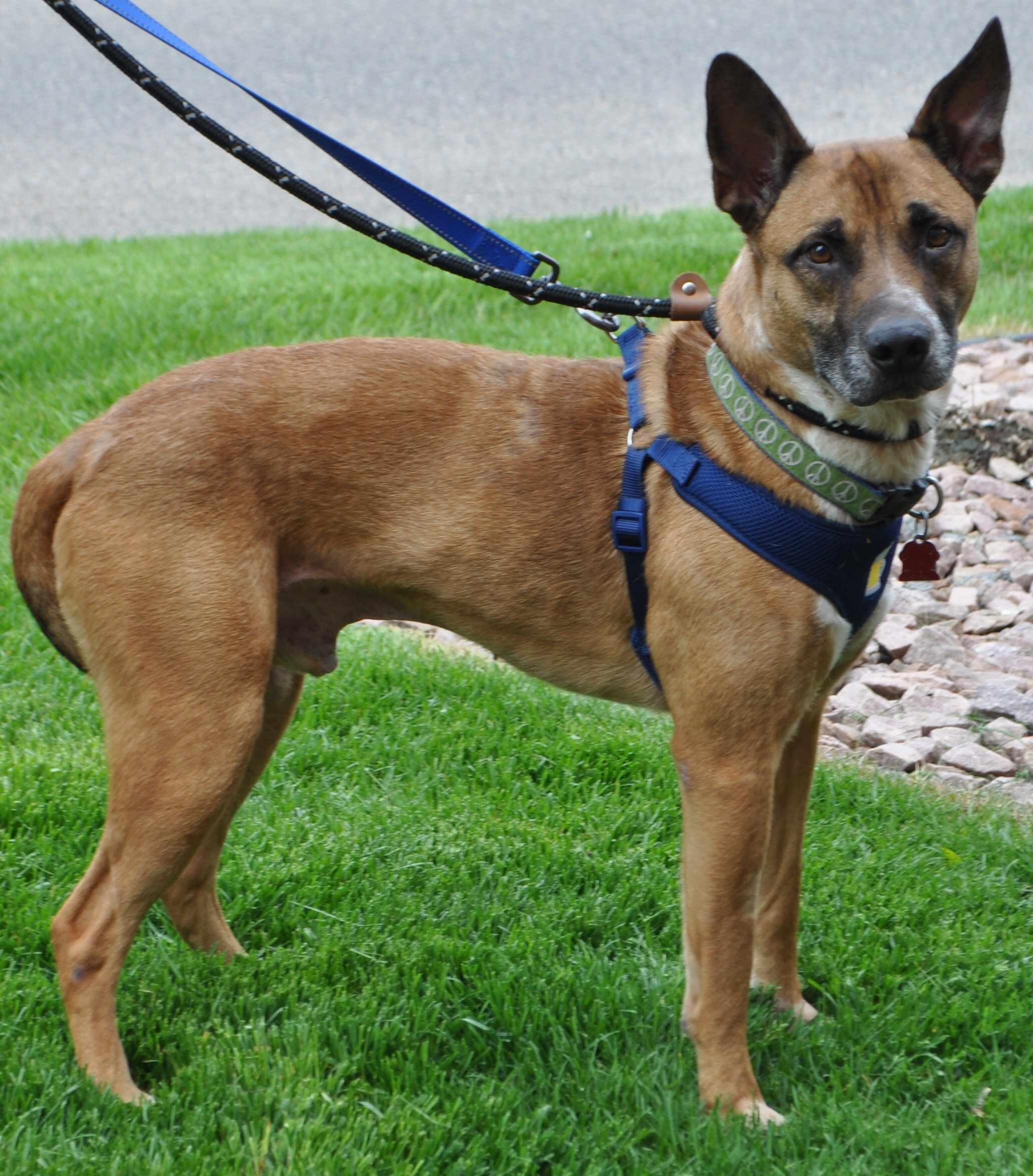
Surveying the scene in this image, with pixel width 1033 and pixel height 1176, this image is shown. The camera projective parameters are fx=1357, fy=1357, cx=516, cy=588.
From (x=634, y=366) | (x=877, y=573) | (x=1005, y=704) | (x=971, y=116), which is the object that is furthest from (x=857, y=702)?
(x=971, y=116)

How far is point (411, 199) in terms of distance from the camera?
3.15 m

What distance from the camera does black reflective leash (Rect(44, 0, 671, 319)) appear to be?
9.95 ft

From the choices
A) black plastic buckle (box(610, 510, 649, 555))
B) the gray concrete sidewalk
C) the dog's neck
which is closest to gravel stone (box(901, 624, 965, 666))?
the dog's neck

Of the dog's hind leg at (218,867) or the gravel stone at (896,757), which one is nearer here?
the dog's hind leg at (218,867)

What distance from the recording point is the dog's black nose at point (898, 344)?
2488 millimetres

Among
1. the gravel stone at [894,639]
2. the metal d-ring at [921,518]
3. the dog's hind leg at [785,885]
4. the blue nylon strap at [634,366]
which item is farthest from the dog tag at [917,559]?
the gravel stone at [894,639]

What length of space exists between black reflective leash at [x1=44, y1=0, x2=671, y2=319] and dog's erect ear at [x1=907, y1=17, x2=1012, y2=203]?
0.64 metres

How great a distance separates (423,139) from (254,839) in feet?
22.7

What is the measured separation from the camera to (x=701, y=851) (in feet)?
9.00

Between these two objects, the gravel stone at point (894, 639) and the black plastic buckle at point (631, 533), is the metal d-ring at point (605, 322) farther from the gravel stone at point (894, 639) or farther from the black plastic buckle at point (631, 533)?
the gravel stone at point (894, 639)

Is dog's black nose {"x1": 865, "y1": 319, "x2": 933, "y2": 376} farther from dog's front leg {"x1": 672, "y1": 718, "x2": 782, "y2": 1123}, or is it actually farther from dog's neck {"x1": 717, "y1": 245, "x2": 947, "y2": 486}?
dog's front leg {"x1": 672, "y1": 718, "x2": 782, "y2": 1123}

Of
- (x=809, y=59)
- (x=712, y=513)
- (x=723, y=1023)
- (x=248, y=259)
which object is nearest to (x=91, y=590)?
(x=712, y=513)

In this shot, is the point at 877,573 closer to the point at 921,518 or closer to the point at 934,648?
the point at 921,518

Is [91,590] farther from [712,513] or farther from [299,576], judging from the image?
[712,513]
